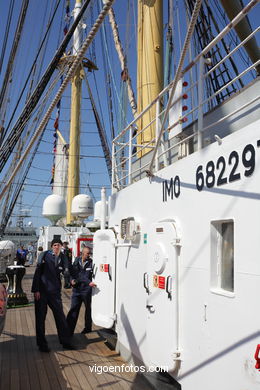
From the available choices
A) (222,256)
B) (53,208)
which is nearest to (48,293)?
(222,256)

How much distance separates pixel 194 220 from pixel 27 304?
715 cm

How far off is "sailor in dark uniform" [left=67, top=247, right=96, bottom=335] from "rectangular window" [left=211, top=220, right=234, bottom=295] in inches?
136

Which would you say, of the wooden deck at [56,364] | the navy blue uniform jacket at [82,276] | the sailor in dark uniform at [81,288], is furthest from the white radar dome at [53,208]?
the navy blue uniform jacket at [82,276]

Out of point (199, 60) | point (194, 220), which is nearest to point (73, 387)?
point (194, 220)

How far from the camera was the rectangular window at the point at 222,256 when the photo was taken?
334 centimetres

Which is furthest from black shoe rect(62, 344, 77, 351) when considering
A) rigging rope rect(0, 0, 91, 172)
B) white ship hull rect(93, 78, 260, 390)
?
rigging rope rect(0, 0, 91, 172)

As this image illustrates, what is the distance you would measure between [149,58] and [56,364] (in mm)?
6063

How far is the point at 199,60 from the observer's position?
4.00m

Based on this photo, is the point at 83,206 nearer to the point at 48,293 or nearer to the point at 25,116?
the point at 25,116

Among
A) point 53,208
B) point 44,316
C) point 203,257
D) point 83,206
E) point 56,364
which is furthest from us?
point 53,208

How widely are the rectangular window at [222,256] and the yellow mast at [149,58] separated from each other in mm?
4732

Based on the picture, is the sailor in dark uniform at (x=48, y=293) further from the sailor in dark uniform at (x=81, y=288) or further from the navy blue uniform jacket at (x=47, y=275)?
the sailor in dark uniform at (x=81, y=288)

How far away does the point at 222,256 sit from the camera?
3420mm

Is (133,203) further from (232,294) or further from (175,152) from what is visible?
(232,294)
